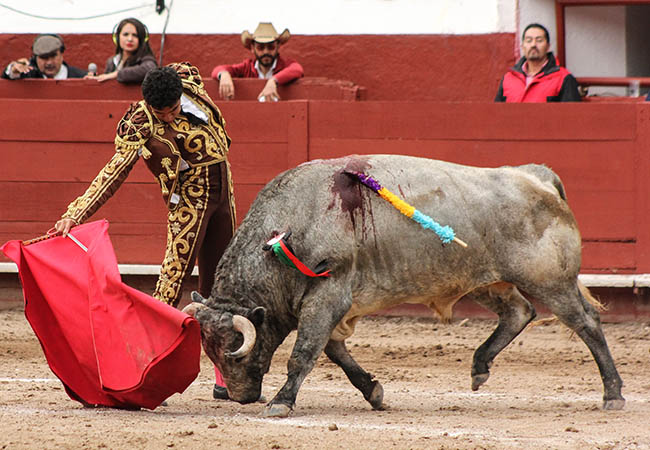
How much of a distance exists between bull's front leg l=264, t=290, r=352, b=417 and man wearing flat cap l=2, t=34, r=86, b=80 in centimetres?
396

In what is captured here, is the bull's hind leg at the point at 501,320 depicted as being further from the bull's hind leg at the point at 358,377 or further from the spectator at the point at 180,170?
the spectator at the point at 180,170

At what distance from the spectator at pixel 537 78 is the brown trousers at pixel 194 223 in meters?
2.76

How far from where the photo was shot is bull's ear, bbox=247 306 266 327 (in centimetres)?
→ 459

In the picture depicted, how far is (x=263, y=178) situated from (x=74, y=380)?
9.49 ft

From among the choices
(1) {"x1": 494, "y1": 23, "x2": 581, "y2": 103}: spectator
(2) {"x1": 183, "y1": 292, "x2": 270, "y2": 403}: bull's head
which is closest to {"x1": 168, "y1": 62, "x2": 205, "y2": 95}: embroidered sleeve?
(2) {"x1": 183, "y1": 292, "x2": 270, "y2": 403}: bull's head

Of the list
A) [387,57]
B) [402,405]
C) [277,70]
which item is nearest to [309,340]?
[402,405]

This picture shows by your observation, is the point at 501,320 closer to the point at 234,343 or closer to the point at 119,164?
the point at 234,343

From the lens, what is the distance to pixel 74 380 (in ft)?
15.3

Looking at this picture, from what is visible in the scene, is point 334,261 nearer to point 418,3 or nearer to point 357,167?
point 357,167

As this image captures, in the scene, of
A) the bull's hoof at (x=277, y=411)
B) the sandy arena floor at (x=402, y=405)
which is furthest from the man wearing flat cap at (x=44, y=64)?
the bull's hoof at (x=277, y=411)

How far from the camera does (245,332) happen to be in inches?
179

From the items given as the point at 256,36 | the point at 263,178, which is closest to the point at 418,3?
the point at 256,36

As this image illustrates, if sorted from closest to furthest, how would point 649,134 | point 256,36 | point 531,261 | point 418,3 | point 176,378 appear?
point 176,378, point 531,261, point 649,134, point 256,36, point 418,3

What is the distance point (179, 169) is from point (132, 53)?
2901 millimetres
